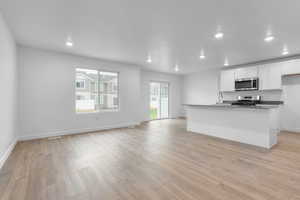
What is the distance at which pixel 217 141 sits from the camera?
3.84 m

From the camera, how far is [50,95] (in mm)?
4172

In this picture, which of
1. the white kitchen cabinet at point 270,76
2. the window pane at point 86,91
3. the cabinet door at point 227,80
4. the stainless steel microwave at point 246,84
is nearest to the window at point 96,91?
the window pane at point 86,91

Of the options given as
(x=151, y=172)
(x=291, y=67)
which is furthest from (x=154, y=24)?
(x=291, y=67)

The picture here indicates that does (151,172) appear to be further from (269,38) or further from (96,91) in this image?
(269,38)

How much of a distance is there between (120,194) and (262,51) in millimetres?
5427

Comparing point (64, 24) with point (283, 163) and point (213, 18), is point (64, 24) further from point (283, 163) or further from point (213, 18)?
point (283, 163)

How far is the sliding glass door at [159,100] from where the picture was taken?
7758 mm

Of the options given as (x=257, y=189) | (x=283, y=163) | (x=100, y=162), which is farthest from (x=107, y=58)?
(x=283, y=163)

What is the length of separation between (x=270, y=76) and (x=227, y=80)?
4.82ft

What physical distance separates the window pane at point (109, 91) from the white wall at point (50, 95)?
355 millimetres

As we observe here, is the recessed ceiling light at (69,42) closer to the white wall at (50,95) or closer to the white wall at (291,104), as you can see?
the white wall at (50,95)

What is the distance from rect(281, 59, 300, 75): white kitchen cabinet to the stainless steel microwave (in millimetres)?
823

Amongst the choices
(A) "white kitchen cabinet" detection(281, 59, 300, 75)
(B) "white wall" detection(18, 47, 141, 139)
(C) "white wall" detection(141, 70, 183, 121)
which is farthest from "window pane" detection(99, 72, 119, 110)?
(A) "white kitchen cabinet" detection(281, 59, 300, 75)

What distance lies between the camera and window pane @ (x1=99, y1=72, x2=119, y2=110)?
5321mm
